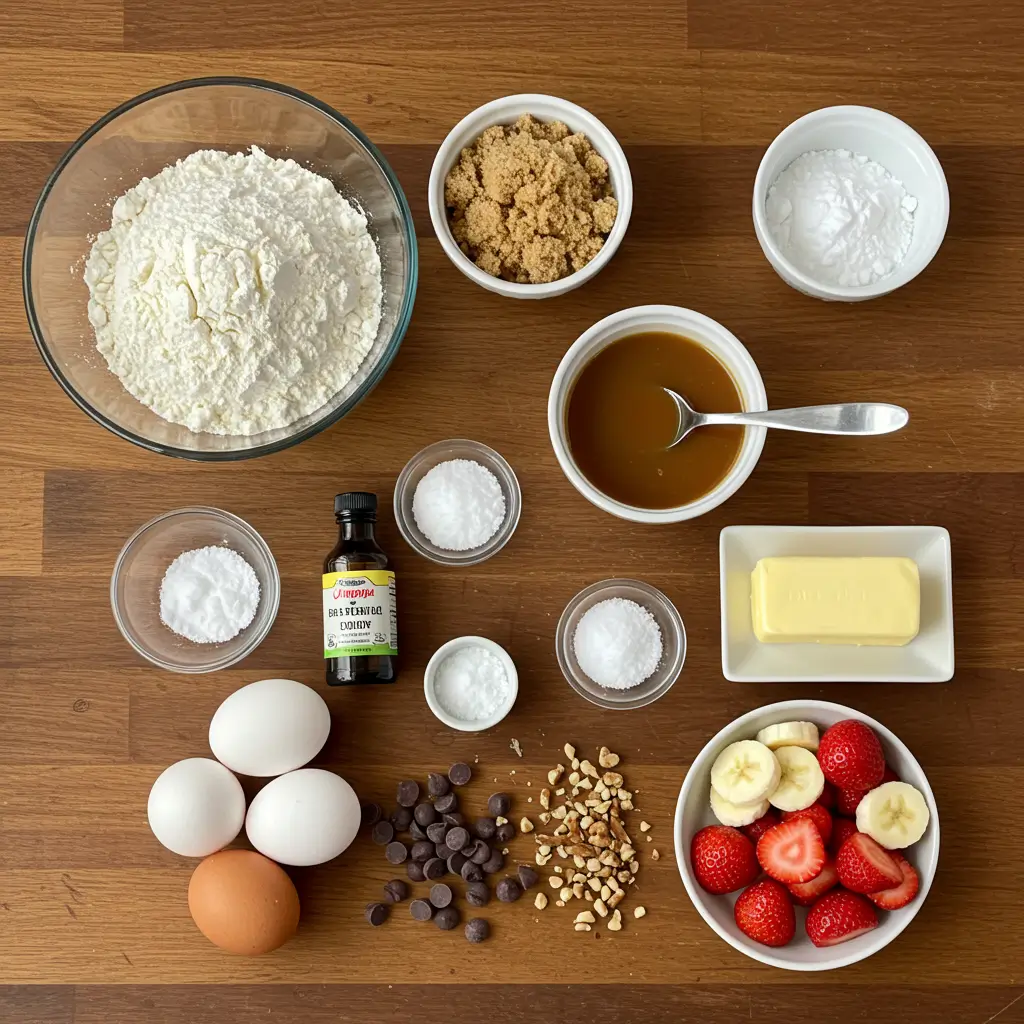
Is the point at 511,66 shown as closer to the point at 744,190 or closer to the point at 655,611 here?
the point at 744,190

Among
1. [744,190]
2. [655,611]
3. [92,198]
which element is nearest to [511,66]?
[744,190]

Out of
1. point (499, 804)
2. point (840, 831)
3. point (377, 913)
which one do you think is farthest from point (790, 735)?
point (377, 913)

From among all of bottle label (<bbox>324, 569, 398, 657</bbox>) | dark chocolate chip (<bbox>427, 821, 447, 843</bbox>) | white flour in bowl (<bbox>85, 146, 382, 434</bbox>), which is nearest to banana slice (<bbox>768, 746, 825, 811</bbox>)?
dark chocolate chip (<bbox>427, 821, 447, 843</bbox>)

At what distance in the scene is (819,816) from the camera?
4.15 feet

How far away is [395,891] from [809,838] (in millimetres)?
581

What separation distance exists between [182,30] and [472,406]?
714 millimetres

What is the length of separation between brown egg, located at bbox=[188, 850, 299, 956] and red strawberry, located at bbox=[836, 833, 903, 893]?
0.76 meters

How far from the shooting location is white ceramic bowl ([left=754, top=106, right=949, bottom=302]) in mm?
1294

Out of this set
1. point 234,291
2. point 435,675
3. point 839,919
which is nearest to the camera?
point 234,291

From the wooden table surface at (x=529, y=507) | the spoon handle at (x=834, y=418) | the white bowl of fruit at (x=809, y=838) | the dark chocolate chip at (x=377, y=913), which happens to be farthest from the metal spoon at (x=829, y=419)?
the dark chocolate chip at (x=377, y=913)

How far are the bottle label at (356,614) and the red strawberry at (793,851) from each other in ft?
1.93

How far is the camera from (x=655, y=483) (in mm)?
1313

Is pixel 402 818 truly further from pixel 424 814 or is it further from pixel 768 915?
pixel 768 915

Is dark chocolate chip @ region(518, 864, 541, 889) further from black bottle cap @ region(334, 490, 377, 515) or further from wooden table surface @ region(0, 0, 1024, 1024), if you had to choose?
black bottle cap @ region(334, 490, 377, 515)
